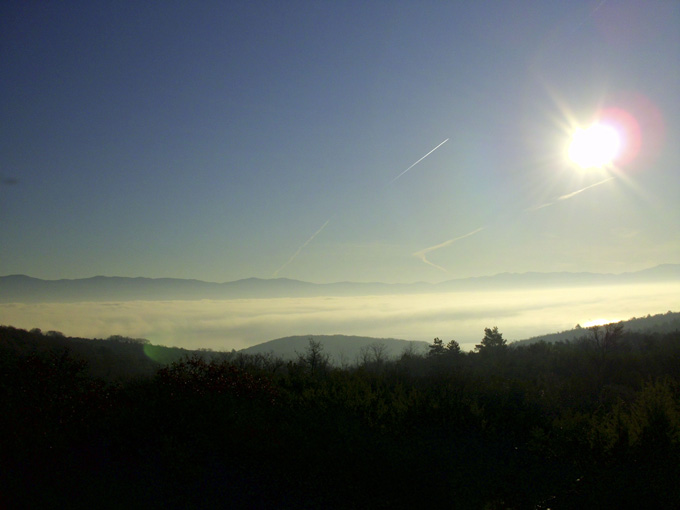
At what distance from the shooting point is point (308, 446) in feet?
23.1

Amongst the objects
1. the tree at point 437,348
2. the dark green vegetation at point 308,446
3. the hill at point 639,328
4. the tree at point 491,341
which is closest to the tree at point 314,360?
the tree at point 437,348

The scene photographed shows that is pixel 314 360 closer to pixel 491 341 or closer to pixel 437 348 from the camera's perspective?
pixel 437 348

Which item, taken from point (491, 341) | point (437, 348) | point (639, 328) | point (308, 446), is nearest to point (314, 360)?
point (437, 348)

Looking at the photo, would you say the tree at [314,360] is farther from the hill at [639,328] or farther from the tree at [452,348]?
the hill at [639,328]

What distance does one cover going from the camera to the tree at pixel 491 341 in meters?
31.6

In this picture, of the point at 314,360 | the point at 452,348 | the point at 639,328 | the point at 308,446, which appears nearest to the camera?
the point at 308,446

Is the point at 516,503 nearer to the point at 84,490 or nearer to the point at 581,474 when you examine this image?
the point at 581,474

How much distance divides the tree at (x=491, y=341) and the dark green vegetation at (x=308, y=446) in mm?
21449

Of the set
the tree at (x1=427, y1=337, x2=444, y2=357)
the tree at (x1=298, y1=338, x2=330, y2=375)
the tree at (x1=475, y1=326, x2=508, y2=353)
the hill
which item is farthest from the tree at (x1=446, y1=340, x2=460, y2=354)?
the hill

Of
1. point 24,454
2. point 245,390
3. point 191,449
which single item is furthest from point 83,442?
point 245,390

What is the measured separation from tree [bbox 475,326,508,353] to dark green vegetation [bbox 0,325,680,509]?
21449mm

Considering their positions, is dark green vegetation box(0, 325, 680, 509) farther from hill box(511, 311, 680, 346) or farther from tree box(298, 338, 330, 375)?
hill box(511, 311, 680, 346)

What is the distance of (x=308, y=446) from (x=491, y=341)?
2934 cm

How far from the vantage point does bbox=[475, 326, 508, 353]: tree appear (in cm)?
3157
